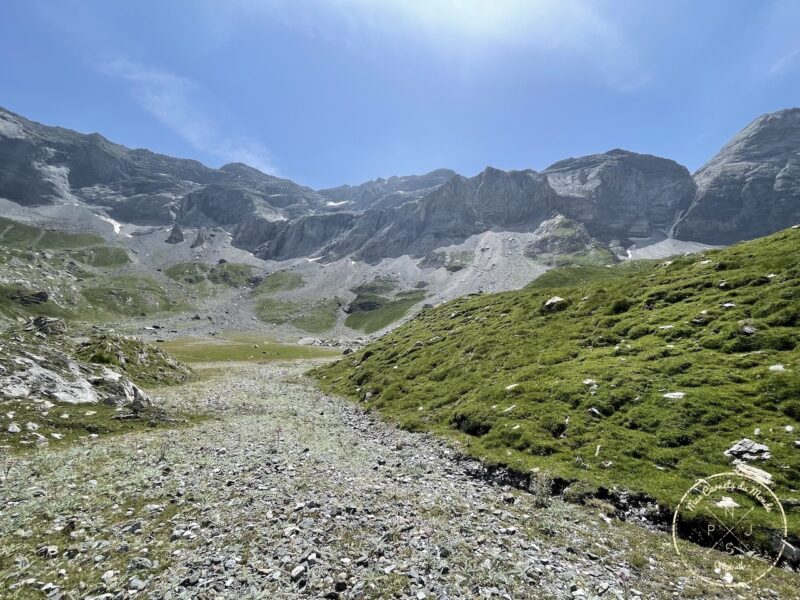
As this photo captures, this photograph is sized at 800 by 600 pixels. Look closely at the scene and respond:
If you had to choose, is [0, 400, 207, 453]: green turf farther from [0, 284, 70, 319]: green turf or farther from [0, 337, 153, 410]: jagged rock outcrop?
[0, 284, 70, 319]: green turf

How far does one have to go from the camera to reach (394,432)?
26547 mm

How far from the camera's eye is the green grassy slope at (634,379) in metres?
16.3

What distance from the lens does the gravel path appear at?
9633 millimetres

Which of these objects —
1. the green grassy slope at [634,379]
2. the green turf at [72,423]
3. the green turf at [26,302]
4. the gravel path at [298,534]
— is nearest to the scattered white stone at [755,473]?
the green grassy slope at [634,379]

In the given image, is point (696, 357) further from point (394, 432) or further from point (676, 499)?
point (394, 432)

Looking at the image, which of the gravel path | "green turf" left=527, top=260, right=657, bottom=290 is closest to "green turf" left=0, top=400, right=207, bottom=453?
the gravel path

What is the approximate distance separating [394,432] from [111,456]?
1610 centimetres

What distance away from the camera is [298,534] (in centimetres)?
1193

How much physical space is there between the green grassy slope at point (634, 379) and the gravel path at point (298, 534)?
3.47 m

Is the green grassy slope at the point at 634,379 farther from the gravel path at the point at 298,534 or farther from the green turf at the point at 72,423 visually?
the green turf at the point at 72,423

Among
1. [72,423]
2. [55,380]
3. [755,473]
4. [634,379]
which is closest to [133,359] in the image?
[55,380]

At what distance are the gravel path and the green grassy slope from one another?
347 cm

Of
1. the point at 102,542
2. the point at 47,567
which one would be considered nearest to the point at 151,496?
the point at 102,542

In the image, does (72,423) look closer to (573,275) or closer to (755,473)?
(755,473)
